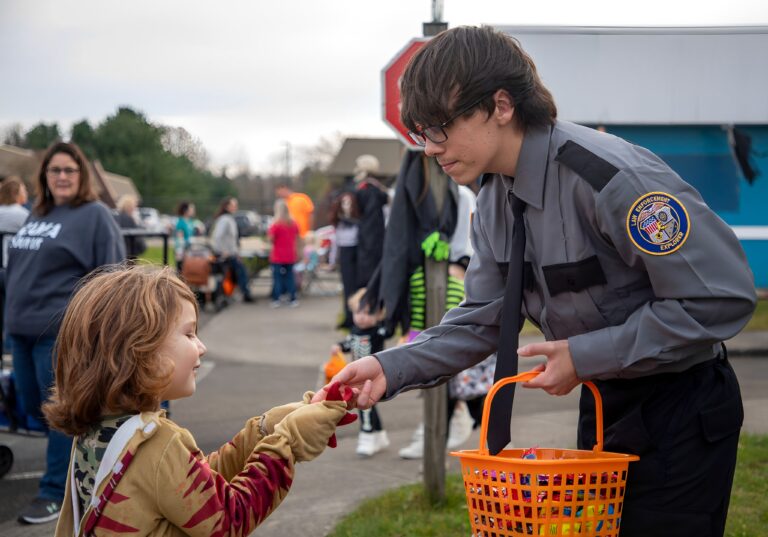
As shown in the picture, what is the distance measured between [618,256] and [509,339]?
1.26 ft

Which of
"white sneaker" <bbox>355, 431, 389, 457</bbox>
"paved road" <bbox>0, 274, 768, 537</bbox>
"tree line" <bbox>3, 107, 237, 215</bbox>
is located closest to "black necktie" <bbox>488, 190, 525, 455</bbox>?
"paved road" <bbox>0, 274, 768, 537</bbox>

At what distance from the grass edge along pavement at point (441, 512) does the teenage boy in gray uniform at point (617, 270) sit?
7.69 feet

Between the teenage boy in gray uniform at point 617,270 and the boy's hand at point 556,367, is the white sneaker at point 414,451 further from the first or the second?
the boy's hand at point 556,367

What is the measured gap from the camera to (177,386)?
2.66 m

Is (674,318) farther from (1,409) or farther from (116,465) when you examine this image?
(1,409)

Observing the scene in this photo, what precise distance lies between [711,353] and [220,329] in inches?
503

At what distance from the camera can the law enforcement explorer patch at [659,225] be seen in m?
2.35

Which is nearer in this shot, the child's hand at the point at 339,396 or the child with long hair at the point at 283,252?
the child's hand at the point at 339,396

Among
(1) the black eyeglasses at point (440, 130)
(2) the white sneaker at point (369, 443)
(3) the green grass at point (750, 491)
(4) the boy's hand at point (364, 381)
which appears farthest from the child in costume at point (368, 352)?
(1) the black eyeglasses at point (440, 130)

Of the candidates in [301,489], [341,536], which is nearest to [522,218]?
[341,536]

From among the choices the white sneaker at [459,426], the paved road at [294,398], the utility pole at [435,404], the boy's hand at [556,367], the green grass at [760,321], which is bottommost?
the green grass at [760,321]

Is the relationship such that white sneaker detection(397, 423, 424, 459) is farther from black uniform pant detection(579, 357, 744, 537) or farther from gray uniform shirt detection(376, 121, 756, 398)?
black uniform pant detection(579, 357, 744, 537)

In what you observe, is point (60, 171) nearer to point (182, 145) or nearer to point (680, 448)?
point (680, 448)

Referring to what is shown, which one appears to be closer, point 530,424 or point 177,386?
point 177,386
